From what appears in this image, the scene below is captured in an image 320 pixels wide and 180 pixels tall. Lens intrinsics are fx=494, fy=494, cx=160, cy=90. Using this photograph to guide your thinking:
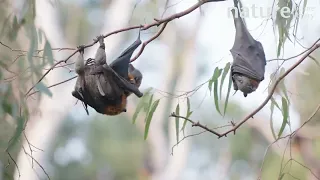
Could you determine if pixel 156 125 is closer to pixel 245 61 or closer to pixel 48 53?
pixel 245 61

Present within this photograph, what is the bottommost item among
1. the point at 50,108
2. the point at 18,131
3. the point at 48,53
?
the point at 50,108

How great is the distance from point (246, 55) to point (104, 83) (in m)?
0.36

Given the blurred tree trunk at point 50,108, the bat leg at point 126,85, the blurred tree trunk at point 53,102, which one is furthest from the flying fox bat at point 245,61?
the blurred tree trunk at point 50,108

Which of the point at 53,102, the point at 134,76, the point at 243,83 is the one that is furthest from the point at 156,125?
the point at 243,83

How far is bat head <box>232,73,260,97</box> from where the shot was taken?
110 cm

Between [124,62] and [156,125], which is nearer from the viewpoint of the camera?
[124,62]

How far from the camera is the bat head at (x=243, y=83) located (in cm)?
110

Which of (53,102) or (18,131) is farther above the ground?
(18,131)

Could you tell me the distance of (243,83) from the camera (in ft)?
3.60

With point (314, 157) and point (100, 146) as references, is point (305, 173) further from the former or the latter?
point (100, 146)

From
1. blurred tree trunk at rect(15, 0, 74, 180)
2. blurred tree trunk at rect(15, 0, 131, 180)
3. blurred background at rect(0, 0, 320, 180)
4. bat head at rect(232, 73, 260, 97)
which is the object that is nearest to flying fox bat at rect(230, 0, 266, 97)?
bat head at rect(232, 73, 260, 97)

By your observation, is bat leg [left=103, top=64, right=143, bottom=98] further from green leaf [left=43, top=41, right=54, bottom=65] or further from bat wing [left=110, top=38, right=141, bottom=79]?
green leaf [left=43, top=41, right=54, bottom=65]

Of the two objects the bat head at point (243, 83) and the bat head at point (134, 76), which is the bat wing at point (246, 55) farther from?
the bat head at point (134, 76)

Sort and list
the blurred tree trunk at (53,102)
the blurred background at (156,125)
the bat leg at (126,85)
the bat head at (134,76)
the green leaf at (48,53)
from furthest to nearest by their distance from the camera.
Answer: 1. the blurred tree trunk at (53,102)
2. the blurred background at (156,125)
3. the bat head at (134,76)
4. the bat leg at (126,85)
5. the green leaf at (48,53)
